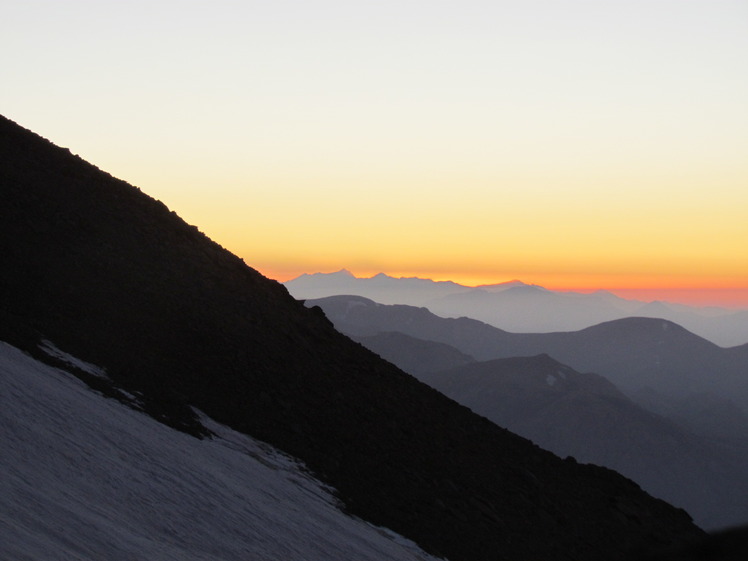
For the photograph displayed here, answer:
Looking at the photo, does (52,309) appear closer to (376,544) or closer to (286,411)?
(286,411)

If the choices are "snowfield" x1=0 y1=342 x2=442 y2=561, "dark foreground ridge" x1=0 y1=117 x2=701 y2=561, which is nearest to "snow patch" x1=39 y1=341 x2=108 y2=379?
"dark foreground ridge" x1=0 y1=117 x2=701 y2=561

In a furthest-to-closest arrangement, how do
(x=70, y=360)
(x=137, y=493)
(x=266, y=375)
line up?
(x=266, y=375) < (x=70, y=360) < (x=137, y=493)

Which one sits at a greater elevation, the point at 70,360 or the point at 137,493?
the point at 70,360

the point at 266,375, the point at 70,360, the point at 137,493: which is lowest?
the point at 137,493

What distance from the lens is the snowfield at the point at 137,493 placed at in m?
12.9

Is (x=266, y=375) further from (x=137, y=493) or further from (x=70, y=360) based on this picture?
(x=137, y=493)

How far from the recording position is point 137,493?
1653cm

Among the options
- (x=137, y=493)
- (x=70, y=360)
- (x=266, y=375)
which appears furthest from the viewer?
(x=266, y=375)

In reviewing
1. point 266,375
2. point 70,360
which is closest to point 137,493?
point 70,360

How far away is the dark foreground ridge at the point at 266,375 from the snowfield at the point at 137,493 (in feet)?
6.54

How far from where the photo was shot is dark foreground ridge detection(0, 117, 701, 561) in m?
27.0

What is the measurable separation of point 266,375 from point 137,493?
620 inches

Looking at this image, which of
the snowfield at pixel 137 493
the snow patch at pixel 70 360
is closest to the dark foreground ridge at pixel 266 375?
the snow patch at pixel 70 360

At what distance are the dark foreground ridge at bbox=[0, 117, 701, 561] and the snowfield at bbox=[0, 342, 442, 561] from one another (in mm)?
1995
